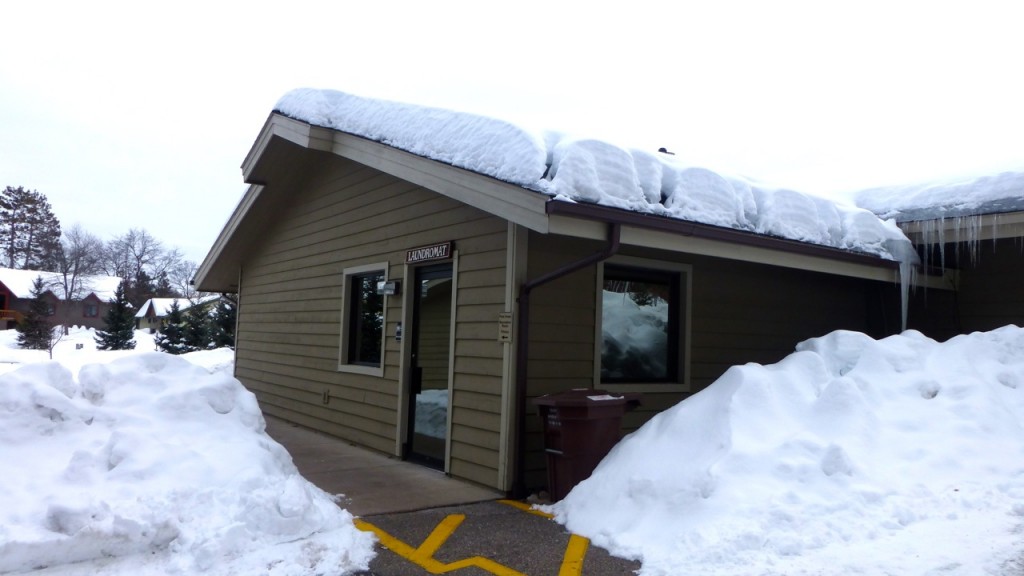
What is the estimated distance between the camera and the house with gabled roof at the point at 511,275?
253 inches

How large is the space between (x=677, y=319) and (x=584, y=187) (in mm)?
2718

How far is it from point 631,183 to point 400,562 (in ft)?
11.8

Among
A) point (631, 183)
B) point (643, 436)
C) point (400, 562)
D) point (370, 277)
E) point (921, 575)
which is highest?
point (631, 183)

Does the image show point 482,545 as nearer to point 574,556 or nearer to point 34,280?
point 574,556

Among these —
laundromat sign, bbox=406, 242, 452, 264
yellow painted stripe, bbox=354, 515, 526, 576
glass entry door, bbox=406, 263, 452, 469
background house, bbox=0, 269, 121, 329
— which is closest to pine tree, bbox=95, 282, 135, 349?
background house, bbox=0, 269, 121, 329

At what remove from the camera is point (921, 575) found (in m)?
3.79

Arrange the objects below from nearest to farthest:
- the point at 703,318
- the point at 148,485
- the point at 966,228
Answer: the point at 148,485 → the point at 703,318 → the point at 966,228

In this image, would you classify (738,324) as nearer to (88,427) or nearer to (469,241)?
(469,241)

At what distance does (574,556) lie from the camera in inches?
186

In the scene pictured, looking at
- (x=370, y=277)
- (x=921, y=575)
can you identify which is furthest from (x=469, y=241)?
(x=921, y=575)

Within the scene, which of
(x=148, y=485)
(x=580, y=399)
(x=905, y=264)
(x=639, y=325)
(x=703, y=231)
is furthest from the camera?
(x=905, y=264)

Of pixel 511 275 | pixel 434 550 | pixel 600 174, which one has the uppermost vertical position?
pixel 600 174

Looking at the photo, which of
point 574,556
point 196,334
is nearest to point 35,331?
point 196,334

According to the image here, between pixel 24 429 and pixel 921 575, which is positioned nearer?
pixel 921 575
